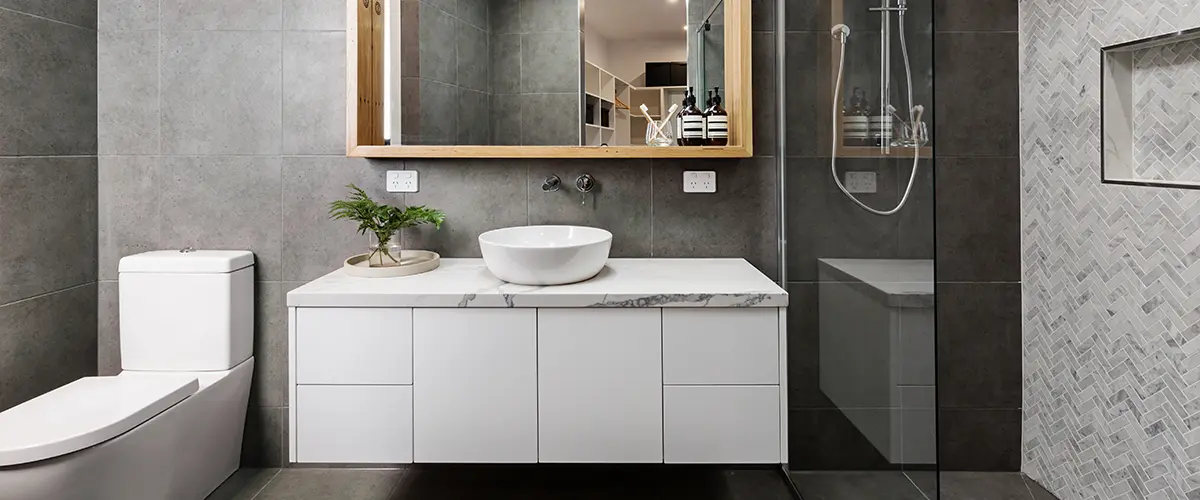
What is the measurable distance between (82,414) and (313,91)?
1239 mm

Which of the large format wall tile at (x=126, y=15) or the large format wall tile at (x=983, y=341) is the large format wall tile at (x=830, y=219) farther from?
the large format wall tile at (x=126, y=15)

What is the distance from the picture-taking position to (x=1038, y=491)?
2.25m

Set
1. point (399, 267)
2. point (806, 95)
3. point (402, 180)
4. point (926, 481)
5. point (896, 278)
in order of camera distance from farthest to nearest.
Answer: point (402, 180) → point (399, 267) → point (806, 95) → point (896, 278) → point (926, 481)

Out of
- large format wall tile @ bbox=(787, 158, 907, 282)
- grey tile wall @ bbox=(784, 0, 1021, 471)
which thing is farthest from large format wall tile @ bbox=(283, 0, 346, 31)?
large format wall tile @ bbox=(787, 158, 907, 282)

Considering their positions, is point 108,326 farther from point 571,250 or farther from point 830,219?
point 830,219

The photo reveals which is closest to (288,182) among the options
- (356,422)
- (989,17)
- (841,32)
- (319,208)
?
(319,208)

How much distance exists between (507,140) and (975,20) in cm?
168

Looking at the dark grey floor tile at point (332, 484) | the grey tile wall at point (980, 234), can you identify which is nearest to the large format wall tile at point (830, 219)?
the grey tile wall at point (980, 234)

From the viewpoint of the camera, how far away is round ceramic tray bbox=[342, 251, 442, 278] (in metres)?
2.08

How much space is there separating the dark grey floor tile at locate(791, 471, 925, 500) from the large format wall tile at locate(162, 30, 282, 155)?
84.7 inches

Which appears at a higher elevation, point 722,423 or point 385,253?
point 385,253

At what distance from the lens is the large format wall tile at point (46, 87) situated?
2.01 metres

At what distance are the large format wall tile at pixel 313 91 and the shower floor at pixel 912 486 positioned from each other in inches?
77.8

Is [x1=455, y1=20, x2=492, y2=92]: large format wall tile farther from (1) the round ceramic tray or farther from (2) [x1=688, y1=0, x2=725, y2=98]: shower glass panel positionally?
(2) [x1=688, y1=0, x2=725, y2=98]: shower glass panel
